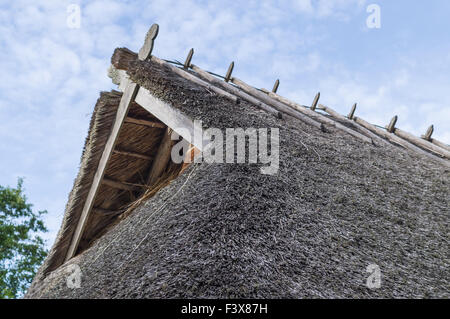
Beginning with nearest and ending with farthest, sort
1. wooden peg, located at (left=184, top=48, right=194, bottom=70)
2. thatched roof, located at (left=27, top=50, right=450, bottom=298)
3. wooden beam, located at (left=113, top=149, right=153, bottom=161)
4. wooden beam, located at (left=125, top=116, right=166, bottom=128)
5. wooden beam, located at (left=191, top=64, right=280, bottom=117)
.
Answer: thatched roof, located at (left=27, top=50, right=450, bottom=298) < wooden beam, located at (left=191, top=64, right=280, bottom=117) < wooden beam, located at (left=125, top=116, right=166, bottom=128) < wooden beam, located at (left=113, top=149, right=153, bottom=161) < wooden peg, located at (left=184, top=48, right=194, bottom=70)

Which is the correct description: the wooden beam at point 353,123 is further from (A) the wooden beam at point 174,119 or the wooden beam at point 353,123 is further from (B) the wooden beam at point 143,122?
(A) the wooden beam at point 174,119

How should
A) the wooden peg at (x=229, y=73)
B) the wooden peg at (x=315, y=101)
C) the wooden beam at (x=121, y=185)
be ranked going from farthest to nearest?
1. the wooden peg at (x=315, y=101)
2. the wooden peg at (x=229, y=73)
3. the wooden beam at (x=121, y=185)

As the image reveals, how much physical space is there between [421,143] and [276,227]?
162 inches

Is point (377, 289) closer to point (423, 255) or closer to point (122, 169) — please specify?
point (423, 255)

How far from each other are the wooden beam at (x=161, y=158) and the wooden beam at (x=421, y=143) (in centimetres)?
337

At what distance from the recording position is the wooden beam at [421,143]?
583 cm

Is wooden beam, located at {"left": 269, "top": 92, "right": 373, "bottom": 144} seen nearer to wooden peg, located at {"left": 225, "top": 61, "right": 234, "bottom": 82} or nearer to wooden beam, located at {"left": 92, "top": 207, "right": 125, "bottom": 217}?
wooden peg, located at {"left": 225, "top": 61, "right": 234, "bottom": 82}

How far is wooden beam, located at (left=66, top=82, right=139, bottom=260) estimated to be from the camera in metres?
4.78

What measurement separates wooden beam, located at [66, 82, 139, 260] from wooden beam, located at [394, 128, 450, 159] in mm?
3916

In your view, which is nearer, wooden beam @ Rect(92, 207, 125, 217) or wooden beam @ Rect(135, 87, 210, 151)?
wooden beam @ Rect(135, 87, 210, 151)

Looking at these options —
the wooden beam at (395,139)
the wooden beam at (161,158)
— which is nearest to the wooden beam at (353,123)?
the wooden beam at (395,139)

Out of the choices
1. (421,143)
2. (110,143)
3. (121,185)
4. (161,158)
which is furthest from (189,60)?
(421,143)

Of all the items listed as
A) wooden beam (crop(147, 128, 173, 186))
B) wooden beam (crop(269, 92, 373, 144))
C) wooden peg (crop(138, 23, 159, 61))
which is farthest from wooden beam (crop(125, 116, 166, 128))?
wooden beam (crop(269, 92, 373, 144))

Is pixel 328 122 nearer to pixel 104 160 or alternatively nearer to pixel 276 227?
pixel 104 160
